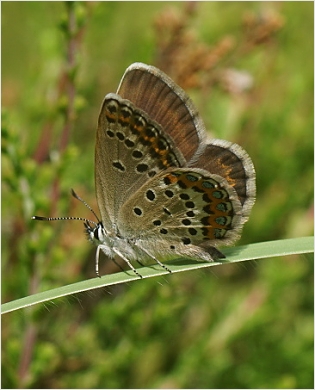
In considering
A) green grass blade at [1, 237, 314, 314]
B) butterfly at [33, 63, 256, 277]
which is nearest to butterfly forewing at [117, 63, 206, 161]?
butterfly at [33, 63, 256, 277]

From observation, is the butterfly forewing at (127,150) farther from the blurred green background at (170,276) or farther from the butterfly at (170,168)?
the blurred green background at (170,276)

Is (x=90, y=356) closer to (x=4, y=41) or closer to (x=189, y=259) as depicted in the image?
(x=189, y=259)

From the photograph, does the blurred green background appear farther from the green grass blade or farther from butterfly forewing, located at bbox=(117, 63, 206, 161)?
butterfly forewing, located at bbox=(117, 63, 206, 161)

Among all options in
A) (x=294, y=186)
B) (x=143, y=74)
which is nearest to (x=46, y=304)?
(x=143, y=74)

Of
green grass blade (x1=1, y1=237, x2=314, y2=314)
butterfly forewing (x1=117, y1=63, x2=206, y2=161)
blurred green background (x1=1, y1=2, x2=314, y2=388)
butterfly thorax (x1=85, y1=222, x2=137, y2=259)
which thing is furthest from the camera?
blurred green background (x1=1, y1=2, x2=314, y2=388)

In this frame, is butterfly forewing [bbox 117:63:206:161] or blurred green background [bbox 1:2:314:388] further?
blurred green background [bbox 1:2:314:388]

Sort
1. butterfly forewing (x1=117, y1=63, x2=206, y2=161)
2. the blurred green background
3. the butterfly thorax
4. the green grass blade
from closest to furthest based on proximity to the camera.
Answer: the green grass blade
butterfly forewing (x1=117, y1=63, x2=206, y2=161)
the butterfly thorax
the blurred green background

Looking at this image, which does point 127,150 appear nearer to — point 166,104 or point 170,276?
point 166,104
